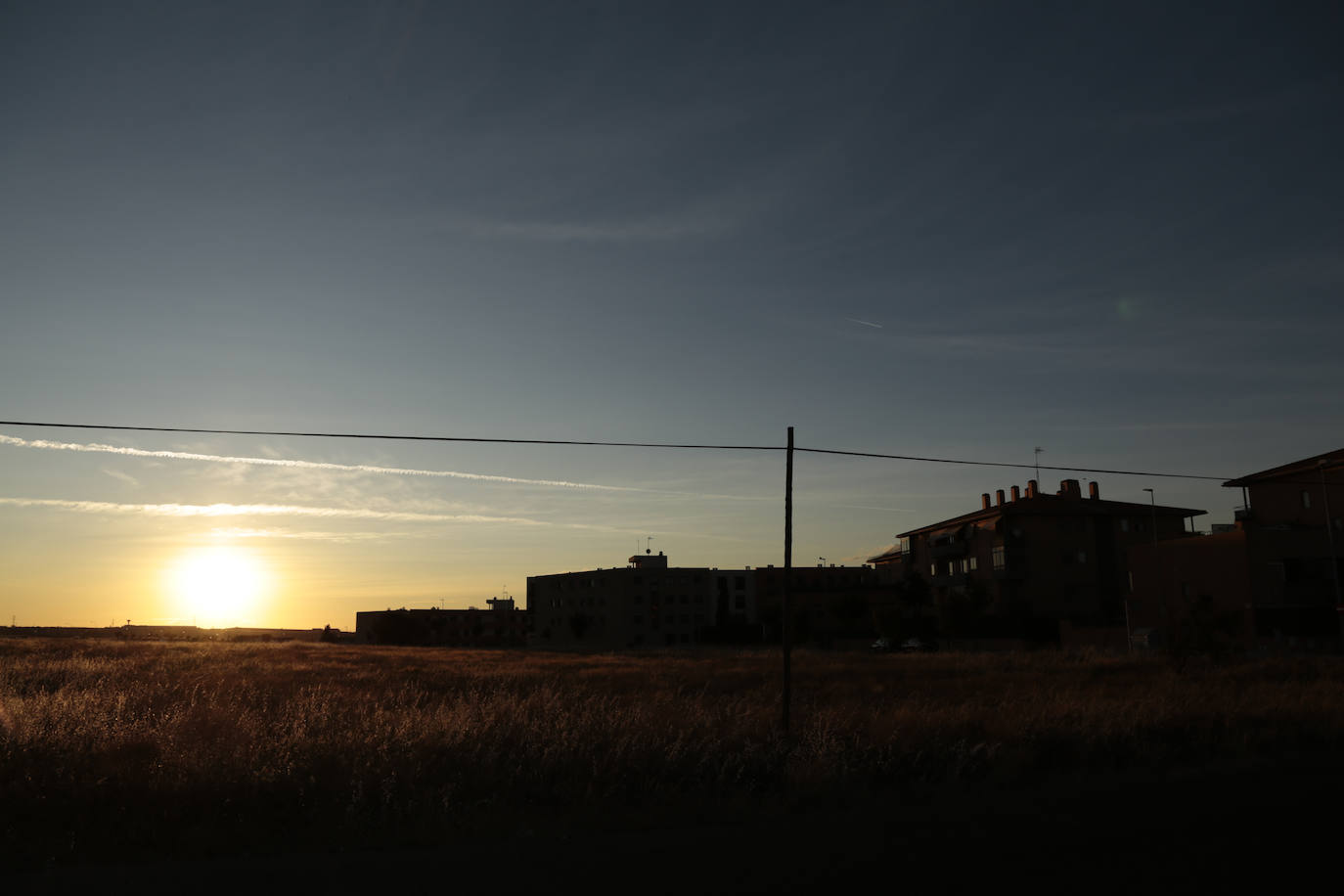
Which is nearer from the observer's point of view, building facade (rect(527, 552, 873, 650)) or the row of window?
the row of window

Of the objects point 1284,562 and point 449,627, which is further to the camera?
point 449,627

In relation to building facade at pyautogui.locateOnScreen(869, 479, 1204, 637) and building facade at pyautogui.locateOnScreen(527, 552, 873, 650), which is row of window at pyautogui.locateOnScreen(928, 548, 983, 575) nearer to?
building facade at pyautogui.locateOnScreen(869, 479, 1204, 637)

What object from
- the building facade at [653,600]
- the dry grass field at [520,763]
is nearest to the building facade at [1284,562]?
the dry grass field at [520,763]

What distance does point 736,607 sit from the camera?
141125 mm

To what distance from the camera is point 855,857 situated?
8133mm

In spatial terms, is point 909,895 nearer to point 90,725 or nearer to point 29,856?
point 29,856

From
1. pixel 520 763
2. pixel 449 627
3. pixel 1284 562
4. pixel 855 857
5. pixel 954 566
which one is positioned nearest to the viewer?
pixel 855 857

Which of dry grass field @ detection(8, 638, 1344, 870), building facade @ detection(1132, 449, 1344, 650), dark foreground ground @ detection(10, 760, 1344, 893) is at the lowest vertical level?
dark foreground ground @ detection(10, 760, 1344, 893)

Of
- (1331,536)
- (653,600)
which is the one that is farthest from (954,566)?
(653,600)

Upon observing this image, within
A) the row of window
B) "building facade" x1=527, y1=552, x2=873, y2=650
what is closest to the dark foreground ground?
the row of window

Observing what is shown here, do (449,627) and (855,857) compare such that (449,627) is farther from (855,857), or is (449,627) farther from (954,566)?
(855,857)

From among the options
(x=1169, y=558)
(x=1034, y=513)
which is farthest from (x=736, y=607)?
(x=1169, y=558)

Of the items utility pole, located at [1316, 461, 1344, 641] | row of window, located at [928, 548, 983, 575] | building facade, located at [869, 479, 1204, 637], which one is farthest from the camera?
row of window, located at [928, 548, 983, 575]

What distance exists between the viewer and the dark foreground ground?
7309 millimetres
